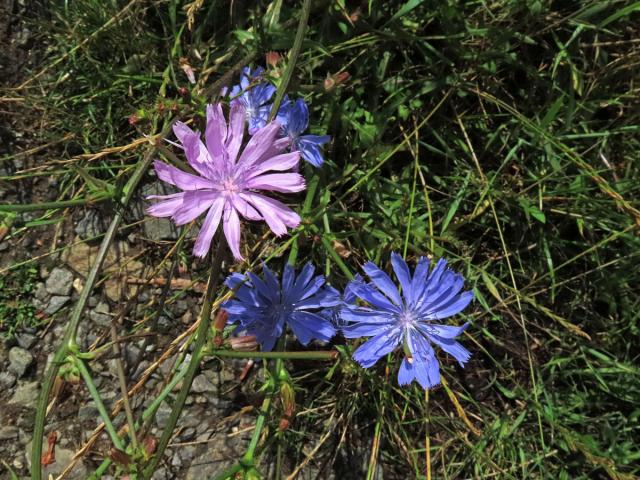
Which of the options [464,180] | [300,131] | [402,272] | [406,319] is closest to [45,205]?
[300,131]

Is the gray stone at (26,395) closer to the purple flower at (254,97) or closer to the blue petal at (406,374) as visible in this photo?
the purple flower at (254,97)

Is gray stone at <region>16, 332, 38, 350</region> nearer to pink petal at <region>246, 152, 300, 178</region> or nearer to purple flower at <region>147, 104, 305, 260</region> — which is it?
purple flower at <region>147, 104, 305, 260</region>

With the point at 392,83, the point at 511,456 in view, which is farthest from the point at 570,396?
the point at 392,83

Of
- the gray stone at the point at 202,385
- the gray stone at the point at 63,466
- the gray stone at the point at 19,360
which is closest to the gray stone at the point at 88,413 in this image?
the gray stone at the point at 63,466

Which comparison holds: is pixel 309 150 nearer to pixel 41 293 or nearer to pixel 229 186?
→ pixel 229 186

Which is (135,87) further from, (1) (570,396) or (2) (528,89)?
(1) (570,396)
